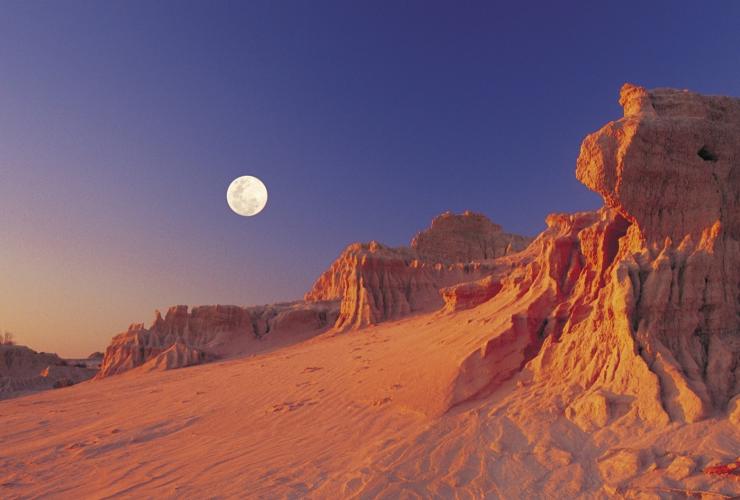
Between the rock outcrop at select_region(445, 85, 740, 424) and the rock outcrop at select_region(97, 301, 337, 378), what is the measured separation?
2635 centimetres

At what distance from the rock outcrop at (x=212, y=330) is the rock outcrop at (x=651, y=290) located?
2635cm

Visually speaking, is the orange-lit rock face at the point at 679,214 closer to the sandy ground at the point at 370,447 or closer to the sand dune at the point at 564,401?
the sand dune at the point at 564,401

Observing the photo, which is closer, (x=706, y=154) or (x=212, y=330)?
(x=706, y=154)

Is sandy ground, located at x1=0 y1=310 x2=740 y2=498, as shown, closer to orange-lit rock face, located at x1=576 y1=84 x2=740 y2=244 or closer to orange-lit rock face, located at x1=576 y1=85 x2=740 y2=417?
orange-lit rock face, located at x1=576 y1=85 x2=740 y2=417

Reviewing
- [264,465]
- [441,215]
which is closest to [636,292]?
[264,465]

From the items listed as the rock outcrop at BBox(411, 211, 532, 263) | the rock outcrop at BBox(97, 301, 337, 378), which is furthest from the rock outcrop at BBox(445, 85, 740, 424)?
the rock outcrop at BBox(411, 211, 532, 263)

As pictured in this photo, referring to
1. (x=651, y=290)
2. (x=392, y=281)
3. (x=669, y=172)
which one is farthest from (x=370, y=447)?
(x=392, y=281)

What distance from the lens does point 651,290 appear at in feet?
24.4

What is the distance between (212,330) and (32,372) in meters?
15.8

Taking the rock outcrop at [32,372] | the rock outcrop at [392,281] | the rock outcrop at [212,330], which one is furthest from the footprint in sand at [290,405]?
the rock outcrop at [32,372]

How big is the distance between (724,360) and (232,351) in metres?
29.9

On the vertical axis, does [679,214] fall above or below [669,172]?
below

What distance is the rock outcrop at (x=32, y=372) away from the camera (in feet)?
104

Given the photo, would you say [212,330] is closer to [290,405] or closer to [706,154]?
[290,405]
